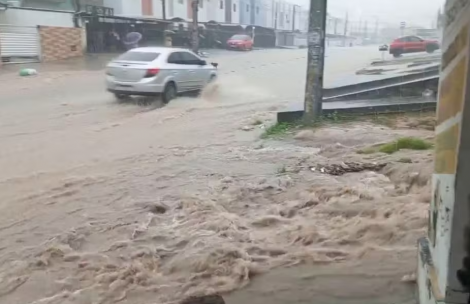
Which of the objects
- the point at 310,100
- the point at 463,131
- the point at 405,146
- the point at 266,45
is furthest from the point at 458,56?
the point at 266,45

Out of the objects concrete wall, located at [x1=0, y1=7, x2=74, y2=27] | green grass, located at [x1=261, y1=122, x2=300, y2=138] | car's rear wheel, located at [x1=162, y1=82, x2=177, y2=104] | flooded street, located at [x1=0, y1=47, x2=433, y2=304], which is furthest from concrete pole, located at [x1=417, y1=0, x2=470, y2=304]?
concrete wall, located at [x1=0, y1=7, x2=74, y2=27]

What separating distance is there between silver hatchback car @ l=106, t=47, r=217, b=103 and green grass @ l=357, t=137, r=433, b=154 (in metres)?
8.06

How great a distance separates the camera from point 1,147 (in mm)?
10008

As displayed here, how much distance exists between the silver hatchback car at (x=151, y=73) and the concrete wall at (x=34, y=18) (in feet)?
54.4

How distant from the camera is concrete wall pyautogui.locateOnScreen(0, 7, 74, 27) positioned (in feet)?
96.8

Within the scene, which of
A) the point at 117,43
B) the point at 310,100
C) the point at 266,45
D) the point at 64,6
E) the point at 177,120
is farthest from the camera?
the point at 266,45

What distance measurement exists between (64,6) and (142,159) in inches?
1205

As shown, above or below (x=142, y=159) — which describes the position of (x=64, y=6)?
above

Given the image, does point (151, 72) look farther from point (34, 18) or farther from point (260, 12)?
point (260, 12)

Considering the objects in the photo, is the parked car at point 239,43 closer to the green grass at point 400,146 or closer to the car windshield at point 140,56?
the car windshield at point 140,56

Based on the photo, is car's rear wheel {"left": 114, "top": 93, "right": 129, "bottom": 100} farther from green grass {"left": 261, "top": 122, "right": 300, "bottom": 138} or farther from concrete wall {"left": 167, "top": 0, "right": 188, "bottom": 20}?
concrete wall {"left": 167, "top": 0, "right": 188, "bottom": 20}

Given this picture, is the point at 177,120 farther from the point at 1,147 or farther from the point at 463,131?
the point at 463,131

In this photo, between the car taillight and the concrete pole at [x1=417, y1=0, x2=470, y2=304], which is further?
the car taillight

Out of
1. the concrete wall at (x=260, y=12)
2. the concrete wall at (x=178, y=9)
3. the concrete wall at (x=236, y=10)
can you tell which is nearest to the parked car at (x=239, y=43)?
the concrete wall at (x=178, y=9)
